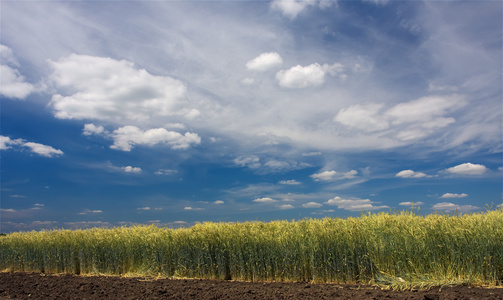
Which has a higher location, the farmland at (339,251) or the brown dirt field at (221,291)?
the farmland at (339,251)

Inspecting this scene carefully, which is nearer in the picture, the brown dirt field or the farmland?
the brown dirt field

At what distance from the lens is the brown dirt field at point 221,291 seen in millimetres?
6168

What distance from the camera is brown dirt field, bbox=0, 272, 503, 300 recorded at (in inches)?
243

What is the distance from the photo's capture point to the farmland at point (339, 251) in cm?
734

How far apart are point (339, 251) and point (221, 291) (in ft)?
10.6

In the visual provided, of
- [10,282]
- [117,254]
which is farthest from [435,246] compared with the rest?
[10,282]

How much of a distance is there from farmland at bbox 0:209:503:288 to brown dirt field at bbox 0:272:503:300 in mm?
590

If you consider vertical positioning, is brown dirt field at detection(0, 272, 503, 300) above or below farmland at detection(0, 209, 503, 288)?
below

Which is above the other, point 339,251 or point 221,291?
point 339,251

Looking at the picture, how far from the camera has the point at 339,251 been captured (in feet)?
26.5

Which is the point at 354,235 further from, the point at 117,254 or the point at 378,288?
the point at 117,254

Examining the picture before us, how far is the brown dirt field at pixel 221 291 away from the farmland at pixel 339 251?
590 millimetres

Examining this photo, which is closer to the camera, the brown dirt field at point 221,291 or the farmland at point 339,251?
the brown dirt field at point 221,291

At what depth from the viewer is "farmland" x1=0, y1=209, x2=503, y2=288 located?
7.34m
